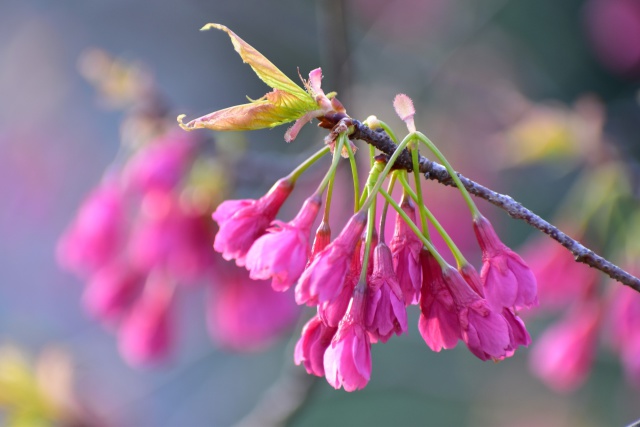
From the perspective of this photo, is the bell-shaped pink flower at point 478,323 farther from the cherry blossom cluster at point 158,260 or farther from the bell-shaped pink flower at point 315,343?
the cherry blossom cluster at point 158,260

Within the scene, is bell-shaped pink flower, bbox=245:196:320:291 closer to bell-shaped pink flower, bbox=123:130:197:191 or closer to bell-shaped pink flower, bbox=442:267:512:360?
bell-shaped pink flower, bbox=442:267:512:360

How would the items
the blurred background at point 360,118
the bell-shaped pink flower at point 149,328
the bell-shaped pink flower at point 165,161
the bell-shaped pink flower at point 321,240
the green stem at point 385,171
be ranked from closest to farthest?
the green stem at point 385,171 < the bell-shaped pink flower at point 321,240 < the bell-shaped pink flower at point 165,161 < the bell-shaped pink flower at point 149,328 < the blurred background at point 360,118

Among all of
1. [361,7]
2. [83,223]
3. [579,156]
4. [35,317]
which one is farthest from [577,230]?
[35,317]

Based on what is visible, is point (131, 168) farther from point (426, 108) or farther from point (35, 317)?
point (35, 317)

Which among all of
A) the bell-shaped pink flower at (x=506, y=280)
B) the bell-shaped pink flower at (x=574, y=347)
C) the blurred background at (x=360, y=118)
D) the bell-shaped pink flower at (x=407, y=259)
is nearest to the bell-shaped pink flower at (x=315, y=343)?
the bell-shaped pink flower at (x=407, y=259)

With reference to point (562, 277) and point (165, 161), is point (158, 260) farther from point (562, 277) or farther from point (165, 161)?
point (562, 277)
